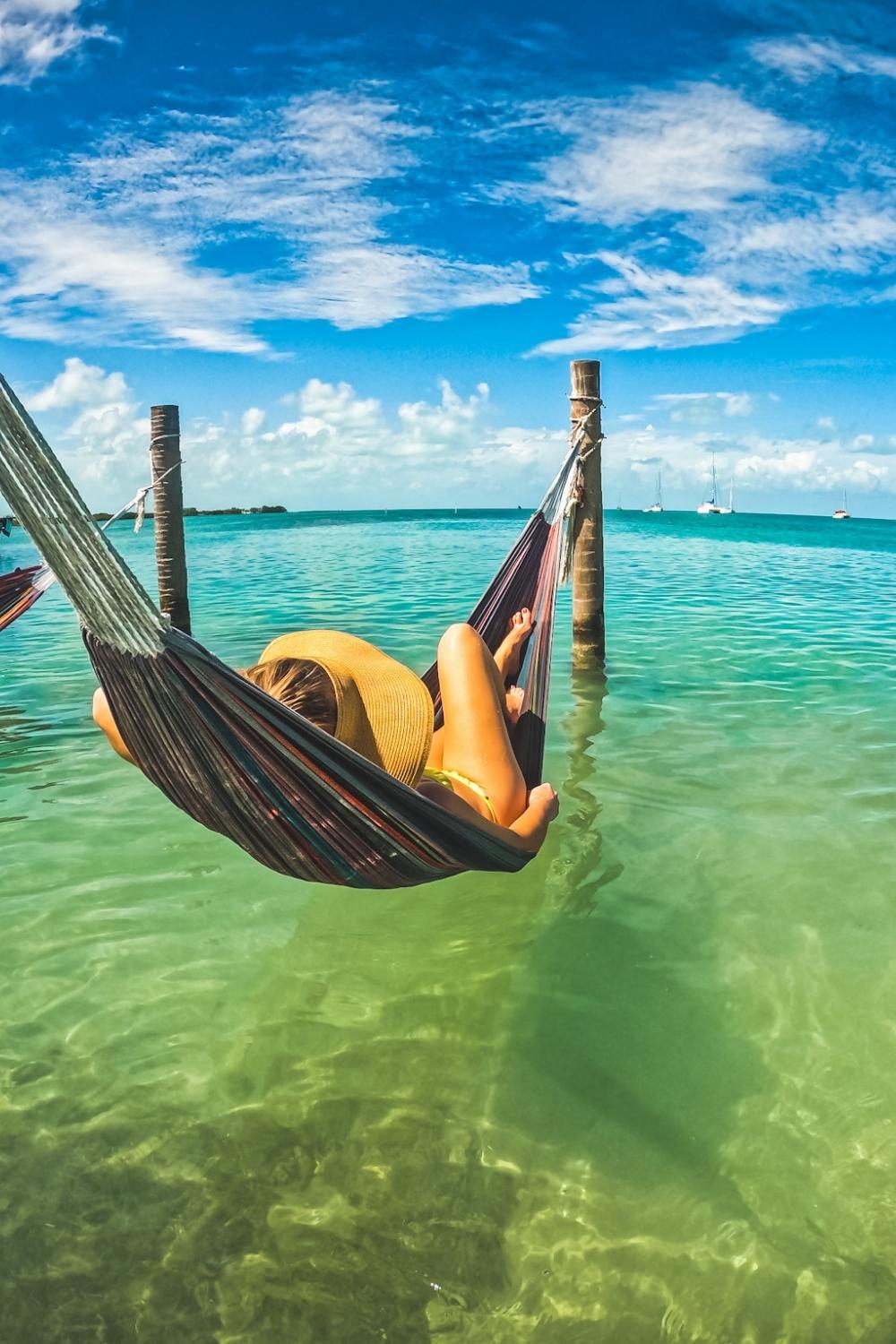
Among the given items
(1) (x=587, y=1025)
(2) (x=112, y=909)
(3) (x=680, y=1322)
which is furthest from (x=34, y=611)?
(3) (x=680, y=1322)

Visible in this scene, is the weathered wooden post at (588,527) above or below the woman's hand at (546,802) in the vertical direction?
above

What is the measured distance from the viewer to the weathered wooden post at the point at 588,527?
17.7 ft

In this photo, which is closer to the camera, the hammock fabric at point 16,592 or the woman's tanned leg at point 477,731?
the woman's tanned leg at point 477,731

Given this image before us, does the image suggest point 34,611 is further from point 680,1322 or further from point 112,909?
point 680,1322

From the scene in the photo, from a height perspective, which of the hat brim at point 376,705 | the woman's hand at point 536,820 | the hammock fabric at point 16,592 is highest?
the hammock fabric at point 16,592

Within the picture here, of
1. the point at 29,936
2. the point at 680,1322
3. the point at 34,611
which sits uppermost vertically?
the point at 34,611

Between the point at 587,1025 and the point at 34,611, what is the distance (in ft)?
36.4

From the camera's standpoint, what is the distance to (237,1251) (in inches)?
69.9

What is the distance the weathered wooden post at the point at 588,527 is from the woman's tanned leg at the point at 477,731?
3.14m

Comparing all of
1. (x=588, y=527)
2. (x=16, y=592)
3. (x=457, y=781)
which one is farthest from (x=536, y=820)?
(x=588, y=527)

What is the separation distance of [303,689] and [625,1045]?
48.9 inches

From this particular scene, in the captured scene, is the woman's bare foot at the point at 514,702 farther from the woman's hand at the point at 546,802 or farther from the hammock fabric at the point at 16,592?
the hammock fabric at the point at 16,592

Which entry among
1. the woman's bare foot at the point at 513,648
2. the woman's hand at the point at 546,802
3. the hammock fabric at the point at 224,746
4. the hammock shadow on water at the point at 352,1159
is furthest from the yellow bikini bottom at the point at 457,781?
the woman's bare foot at the point at 513,648

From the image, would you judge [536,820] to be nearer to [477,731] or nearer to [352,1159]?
[477,731]
